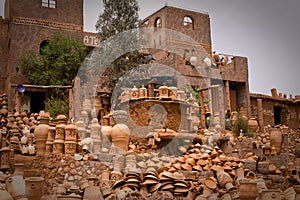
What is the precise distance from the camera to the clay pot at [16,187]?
6746 mm

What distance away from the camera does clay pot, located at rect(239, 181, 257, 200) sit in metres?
7.73

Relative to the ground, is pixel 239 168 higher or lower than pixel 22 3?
lower

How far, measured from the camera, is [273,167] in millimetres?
10664

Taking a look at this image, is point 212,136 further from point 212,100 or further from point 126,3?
point 126,3

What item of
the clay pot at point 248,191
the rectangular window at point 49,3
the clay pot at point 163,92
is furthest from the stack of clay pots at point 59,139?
the rectangular window at point 49,3

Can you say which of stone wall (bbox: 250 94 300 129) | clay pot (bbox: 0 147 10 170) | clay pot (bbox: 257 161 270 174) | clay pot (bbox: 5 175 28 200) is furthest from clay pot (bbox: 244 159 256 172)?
stone wall (bbox: 250 94 300 129)

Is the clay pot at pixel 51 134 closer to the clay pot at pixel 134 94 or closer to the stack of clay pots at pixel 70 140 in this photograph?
the stack of clay pots at pixel 70 140

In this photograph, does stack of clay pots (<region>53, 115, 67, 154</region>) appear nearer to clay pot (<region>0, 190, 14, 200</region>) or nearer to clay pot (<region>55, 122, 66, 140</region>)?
clay pot (<region>55, 122, 66, 140</region>)

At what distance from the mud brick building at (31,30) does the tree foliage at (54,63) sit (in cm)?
46

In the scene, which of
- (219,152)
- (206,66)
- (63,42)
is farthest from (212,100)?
(63,42)

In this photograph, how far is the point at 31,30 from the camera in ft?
58.1

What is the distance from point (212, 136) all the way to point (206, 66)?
23.4 feet

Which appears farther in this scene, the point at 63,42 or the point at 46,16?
the point at 46,16

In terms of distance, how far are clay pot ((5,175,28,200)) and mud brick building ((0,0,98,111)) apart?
983 cm
